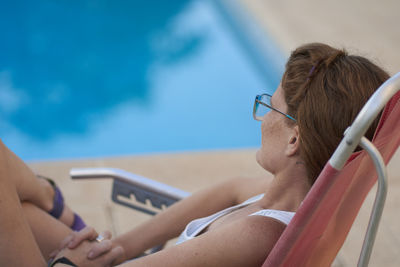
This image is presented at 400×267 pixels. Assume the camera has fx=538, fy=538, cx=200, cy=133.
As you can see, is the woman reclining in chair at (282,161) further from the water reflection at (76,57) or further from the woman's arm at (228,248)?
the water reflection at (76,57)

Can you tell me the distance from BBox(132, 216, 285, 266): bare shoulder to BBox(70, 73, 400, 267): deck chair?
0.37ft

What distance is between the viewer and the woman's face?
1.54 metres

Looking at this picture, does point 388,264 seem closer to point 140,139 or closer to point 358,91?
point 358,91

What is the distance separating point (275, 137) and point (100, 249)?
75cm

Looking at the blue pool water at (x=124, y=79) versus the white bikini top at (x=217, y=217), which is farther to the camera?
the blue pool water at (x=124, y=79)

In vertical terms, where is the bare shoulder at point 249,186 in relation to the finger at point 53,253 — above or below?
below

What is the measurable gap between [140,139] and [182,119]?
56 centimetres

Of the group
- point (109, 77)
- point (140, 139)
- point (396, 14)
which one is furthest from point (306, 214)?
point (396, 14)

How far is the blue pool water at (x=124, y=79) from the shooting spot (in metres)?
6.03

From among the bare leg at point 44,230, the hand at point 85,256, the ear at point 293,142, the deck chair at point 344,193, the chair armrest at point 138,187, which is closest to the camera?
the deck chair at point 344,193

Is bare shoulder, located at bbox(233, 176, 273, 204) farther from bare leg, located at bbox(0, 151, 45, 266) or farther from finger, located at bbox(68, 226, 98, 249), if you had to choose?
bare leg, located at bbox(0, 151, 45, 266)

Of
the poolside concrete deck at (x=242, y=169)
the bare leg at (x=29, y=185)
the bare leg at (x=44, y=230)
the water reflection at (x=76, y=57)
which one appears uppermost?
the water reflection at (x=76, y=57)

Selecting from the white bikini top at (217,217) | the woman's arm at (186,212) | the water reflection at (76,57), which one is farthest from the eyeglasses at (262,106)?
the water reflection at (76,57)

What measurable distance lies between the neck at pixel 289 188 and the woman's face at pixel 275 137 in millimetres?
29
